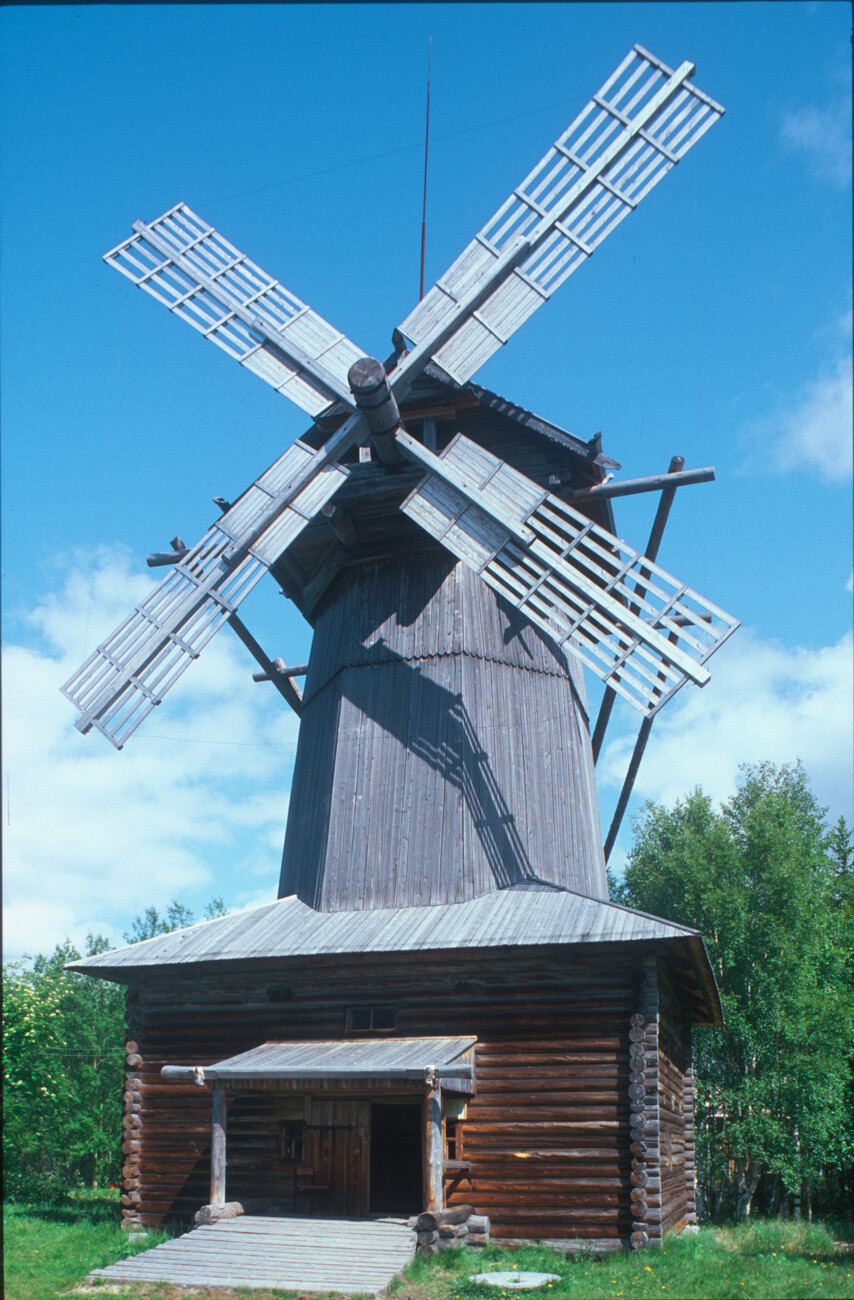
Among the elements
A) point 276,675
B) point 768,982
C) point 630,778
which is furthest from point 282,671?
point 768,982

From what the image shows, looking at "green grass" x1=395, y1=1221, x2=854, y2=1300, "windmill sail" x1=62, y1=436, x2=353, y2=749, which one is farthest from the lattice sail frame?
"green grass" x1=395, y1=1221, x2=854, y2=1300

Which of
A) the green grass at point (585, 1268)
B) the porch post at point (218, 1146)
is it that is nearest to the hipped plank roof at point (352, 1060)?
the porch post at point (218, 1146)

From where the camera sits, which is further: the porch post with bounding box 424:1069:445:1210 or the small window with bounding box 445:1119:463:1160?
the small window with bounding box 445:1119:463:1160

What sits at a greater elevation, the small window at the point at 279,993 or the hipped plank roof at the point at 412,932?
the hipped plank roof at the point at 412,932

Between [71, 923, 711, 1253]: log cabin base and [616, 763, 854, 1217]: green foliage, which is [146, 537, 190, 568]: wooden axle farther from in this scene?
[616, 763, 854, 1217]: green foliage

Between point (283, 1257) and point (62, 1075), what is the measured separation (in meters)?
23.4

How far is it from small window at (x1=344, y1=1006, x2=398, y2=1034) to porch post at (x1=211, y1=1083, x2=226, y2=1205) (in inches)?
79.2

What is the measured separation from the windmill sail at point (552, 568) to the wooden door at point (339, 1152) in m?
7.25

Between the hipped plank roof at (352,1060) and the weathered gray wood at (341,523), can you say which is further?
the weathered gray wood at (341,523)

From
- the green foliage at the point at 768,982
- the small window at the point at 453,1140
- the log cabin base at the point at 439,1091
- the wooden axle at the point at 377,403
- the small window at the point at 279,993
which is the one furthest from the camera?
Result: the green foliage at the point at 768,982

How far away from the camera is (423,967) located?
15.2 metres

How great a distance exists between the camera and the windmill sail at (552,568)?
50.6 feet

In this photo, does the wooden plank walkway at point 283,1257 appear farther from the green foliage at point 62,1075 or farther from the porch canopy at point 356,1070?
the green foliage at point 62,1075

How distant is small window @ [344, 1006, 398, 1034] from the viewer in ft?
49.9
